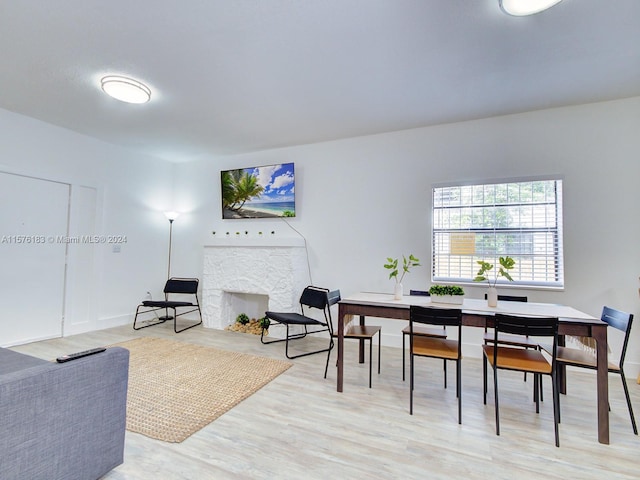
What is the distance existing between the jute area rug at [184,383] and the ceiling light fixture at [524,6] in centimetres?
338

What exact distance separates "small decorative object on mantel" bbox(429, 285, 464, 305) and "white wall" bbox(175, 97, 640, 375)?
1199mm

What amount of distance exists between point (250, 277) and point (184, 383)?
2035 millimetres

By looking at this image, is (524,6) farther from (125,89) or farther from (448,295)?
(125,89)

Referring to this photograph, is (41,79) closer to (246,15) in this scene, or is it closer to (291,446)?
(246,15)

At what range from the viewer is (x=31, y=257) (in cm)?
388

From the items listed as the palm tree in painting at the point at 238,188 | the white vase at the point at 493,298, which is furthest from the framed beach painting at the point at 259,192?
the white vase at the point at 493,298

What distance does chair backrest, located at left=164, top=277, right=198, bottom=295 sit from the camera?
512 cm

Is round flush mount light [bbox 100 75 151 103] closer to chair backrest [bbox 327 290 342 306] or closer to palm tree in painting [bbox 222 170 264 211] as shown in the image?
palm tree in painting [bbox 222 170 264 211]

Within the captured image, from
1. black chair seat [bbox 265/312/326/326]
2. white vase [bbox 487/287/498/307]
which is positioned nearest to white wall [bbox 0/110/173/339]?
black chair seat [bbox 265/312/326/326]

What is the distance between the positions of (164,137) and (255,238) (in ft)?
6.43

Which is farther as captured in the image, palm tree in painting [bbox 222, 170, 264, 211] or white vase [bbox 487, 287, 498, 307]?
palm tree in painting [bbox 222, 170, 264, 211]

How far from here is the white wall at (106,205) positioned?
12.6 feet

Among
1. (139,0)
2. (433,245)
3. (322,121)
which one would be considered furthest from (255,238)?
(139,0)
